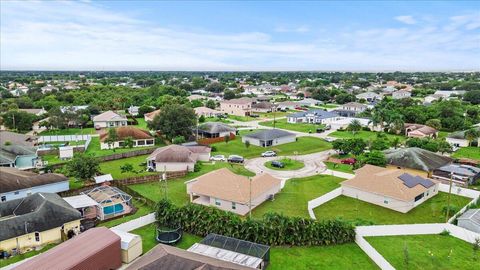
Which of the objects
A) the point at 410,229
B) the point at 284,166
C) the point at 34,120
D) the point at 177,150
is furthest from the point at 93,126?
the point at 410,229

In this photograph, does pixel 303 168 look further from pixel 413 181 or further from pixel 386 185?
pixel 413 181

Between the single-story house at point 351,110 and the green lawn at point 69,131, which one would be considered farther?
the single-story house at point 351,110

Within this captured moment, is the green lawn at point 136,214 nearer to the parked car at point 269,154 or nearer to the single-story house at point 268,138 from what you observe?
the parked car at point 269,154

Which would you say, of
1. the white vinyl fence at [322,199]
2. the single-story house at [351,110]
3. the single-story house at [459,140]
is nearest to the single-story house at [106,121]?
the white vinyl fence at [322,199]

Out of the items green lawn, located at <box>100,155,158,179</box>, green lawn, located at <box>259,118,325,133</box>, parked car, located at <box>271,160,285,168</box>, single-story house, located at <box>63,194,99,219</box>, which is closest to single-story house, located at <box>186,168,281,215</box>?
single-story house, located at <box>63,194,99,219</box>

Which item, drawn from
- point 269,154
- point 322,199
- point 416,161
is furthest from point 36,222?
point 416,161

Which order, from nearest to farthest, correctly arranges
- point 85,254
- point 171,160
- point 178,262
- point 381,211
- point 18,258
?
point 178,262
point 85,254
point 18,258
point 381,211
point 171,160
